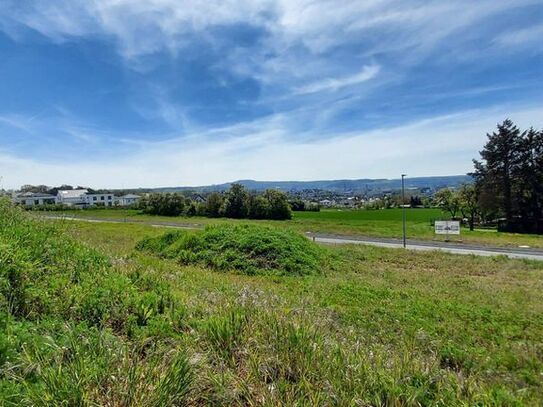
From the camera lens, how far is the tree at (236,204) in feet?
189

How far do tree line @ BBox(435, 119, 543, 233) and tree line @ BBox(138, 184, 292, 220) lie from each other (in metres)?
28.2

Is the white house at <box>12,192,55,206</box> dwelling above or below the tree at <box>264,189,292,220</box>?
above

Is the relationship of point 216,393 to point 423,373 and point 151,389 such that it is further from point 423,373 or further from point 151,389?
point 423,373

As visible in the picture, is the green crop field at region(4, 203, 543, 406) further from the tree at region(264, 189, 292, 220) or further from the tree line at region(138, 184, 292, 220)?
the tree line at region(138, 184, 292, 220)

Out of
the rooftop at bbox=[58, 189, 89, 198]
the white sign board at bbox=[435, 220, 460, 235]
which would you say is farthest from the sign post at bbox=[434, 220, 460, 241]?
the rooftop at bbox=[58, 189, 89, 198]

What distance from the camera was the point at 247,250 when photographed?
49.5 feet

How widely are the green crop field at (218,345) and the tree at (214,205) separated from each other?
51104mm

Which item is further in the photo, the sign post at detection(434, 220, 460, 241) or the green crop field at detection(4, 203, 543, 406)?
the sign post at detection(434, 220, 460, 241)

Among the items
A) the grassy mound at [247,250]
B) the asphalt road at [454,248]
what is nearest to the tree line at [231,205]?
the asphalt road at [454,248]

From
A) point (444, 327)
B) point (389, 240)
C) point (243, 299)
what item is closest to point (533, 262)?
point (389, 240)

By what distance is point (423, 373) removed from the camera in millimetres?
3096

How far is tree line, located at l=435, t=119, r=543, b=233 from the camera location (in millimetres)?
41094

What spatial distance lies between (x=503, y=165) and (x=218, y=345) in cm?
5141

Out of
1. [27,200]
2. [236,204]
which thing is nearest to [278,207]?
[236,204]
